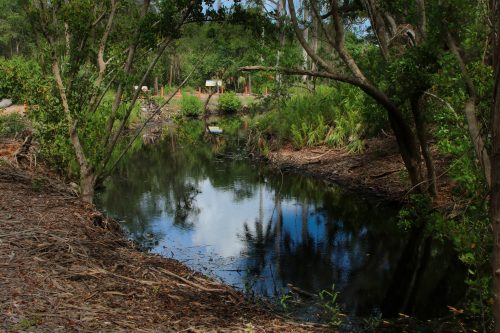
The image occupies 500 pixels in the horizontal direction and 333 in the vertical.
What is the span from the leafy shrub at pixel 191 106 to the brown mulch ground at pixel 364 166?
1731cm

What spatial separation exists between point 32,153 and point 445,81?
9399mm

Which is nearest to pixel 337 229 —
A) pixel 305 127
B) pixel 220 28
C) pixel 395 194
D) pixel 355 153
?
pixel 395 194

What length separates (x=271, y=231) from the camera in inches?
462

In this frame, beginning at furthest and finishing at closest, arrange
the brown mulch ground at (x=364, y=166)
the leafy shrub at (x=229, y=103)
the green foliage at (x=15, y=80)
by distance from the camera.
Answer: the leafy shrub at (x=229, y=103) < the brown mulch ground at (x=364, y=166) < the green foliage at (x=15, y=80)

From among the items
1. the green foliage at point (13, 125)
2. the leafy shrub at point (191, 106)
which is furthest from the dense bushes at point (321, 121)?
the leafy shrub at point (191, 106)

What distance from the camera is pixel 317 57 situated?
10414mm

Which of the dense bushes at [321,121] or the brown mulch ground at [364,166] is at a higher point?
the dense bushes at [321,121]

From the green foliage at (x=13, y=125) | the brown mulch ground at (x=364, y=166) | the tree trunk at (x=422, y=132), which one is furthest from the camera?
the green foliage at (x=13, y=125)

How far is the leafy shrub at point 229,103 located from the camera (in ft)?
127

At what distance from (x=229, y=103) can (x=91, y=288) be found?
33915 mm

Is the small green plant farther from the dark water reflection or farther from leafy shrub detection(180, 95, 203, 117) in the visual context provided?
leafy shrub detection(180, 95, 203, 117)

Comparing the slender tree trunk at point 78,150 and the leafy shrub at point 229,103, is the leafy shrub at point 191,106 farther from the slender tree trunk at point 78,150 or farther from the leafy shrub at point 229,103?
the slender tree trunk at point 78,150

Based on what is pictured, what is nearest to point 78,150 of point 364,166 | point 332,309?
point 332,309

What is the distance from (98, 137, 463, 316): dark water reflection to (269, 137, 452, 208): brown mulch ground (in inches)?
25.4
